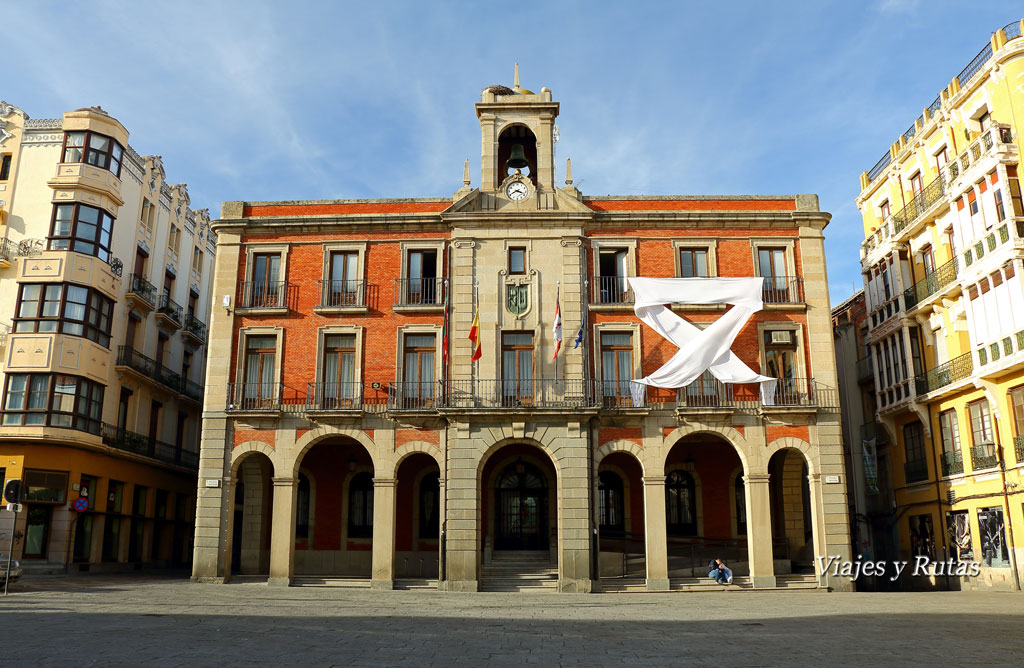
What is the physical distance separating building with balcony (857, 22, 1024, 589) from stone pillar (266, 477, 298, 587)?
81.2 feet

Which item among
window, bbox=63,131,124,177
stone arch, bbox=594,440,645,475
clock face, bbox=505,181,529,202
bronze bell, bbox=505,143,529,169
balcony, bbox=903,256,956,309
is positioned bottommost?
stone arch, bbox=594,440,645,475

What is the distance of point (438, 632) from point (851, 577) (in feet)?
57.6

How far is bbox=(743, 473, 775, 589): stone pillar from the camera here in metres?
27.9

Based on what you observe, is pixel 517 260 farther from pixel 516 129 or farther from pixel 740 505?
pixel 740 505

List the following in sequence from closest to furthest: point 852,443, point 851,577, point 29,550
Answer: point 851,577 < point 29,550 < point 852,443

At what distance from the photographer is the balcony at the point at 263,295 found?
3111 cm

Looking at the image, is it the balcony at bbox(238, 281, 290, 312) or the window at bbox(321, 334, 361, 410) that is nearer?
the window at bbox(321, 334, 361, 410)

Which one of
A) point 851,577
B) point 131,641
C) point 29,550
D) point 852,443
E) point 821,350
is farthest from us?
point 852,443

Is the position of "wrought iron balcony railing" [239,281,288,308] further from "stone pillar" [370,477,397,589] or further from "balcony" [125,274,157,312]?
"balcony" [125,274,157,312]

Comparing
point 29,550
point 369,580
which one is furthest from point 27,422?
point 369,580

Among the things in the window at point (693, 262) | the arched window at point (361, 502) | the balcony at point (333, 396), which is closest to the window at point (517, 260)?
the window at point (693, 262)

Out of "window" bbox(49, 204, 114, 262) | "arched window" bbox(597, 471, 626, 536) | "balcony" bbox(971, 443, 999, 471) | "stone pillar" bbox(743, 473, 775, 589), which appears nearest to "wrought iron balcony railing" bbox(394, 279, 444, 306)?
"arched window" bbox(597, 471, 626, 536)

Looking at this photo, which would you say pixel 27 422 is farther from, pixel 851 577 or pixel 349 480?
pixel 851 577

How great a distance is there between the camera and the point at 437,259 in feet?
102
